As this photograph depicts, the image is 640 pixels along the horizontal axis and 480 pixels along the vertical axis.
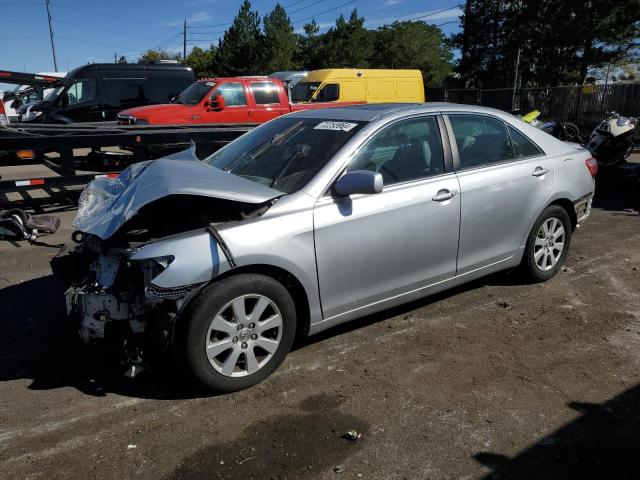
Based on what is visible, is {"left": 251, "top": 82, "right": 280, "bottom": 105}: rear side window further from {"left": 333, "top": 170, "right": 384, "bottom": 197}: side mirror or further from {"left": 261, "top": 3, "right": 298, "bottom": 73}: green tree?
{"left": 261, "top": 3, "right": 298, "bottom": 73}: green tree

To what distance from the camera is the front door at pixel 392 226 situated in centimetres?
346

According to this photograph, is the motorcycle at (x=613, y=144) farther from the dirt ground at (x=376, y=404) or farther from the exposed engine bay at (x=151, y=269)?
the exposed engine bay at (x=151, y=269)

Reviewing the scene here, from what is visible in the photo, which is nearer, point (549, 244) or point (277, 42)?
point (549, 244)

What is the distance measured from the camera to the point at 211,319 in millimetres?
3049

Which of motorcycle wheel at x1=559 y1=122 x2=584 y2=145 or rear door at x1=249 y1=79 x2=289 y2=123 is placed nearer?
motorcycle wheel at x1=559 y1=122 x2=584 y2=145

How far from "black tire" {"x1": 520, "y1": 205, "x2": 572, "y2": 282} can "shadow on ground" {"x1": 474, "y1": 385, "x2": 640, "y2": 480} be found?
1.86 meters

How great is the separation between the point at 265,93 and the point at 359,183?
11.0m

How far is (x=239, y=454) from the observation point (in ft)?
8.93

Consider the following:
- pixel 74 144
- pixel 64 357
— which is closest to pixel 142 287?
pixel 64 357

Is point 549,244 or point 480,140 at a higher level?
point 480,140

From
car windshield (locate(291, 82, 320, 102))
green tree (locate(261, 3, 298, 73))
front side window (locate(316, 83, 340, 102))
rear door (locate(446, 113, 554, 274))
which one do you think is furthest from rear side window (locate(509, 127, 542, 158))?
green tree (locate(261, 3, 298, 73))

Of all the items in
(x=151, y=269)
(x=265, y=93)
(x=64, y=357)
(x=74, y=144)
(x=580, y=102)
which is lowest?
(x=64, y=357)

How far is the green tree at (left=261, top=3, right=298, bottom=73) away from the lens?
4288 cm

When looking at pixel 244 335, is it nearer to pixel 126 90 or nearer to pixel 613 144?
pixel 613 144
